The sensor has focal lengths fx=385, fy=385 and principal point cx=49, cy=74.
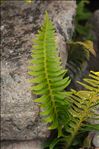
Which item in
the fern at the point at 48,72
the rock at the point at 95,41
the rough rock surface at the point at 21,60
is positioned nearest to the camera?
the fern at the point at 48,72

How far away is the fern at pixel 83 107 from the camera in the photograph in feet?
9.68

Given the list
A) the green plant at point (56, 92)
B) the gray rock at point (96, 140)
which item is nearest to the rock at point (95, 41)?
the gray rock at point (96, 140)

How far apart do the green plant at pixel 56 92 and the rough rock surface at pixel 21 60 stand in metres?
0.32

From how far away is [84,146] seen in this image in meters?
3.67

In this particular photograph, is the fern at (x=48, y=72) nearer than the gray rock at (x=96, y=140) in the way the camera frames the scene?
Yes

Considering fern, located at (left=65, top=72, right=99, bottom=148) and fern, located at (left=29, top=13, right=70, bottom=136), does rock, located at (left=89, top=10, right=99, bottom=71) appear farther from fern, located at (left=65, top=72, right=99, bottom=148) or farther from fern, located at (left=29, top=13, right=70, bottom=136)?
fern, located at (left=29, top=13, right=70, bottom=136)

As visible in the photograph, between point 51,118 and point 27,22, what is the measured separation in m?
1.31

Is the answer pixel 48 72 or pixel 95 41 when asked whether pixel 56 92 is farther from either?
pixel 95 41

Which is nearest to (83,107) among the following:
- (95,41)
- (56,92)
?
(56,92)

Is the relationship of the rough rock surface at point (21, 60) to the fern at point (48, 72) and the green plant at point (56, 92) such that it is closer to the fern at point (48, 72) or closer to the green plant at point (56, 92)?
the green plant at point (56, 92)

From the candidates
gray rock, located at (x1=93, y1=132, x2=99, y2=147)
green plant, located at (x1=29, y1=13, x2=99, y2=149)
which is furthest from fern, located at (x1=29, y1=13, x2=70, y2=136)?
gray rock, located at (x1=93, y1=132, x2=99, y2=147)

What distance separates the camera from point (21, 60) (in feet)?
12.2

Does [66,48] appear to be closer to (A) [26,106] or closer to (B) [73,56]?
(B) [73,56]

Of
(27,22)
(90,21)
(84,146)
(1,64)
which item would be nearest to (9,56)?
(1,64)
